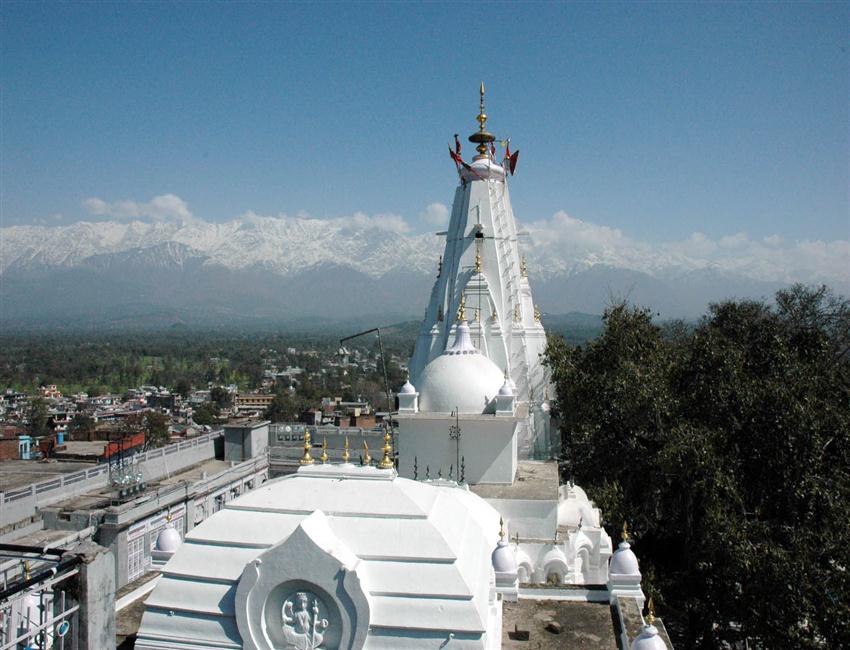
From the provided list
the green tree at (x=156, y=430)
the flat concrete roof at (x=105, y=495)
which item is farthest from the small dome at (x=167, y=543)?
the green tree at (x=156, y=430)

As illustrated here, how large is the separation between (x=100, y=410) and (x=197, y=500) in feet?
207

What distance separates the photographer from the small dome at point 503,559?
12547mm

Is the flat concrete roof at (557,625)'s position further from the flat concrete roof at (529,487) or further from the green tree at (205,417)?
the green tree at (205,417)

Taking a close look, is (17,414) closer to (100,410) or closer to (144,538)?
(100,410)

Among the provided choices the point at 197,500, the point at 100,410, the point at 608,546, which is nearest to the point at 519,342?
the point at 608,546

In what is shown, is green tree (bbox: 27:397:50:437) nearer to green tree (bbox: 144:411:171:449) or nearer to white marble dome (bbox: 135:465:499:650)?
green tree (bbox: 144:411:171:449)

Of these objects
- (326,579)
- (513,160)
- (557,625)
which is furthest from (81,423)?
(326,579)

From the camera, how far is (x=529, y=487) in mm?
18391

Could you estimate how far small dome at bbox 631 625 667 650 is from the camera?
9.98m

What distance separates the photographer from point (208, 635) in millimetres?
9719

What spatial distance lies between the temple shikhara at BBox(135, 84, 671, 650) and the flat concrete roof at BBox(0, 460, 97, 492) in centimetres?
1871

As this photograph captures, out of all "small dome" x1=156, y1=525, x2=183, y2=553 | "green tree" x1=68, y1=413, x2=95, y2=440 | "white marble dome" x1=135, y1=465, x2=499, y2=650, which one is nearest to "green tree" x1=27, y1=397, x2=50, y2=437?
"green tree" x1=68, y1=413, x2=95, y2=440

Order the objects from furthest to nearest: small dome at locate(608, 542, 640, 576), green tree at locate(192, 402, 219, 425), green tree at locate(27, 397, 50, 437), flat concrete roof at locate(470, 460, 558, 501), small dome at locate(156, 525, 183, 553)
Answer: green tree at locate(192, 402, 219, 425)
green tree at locate(27, 397, 50, 437)
flat concrete roof at locate(470, 460, 558, 501)
small dome at locate(608, 542, 640, 576)
small dome at locate(156, 525, 183, 553)

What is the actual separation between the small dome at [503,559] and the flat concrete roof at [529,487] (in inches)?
175
